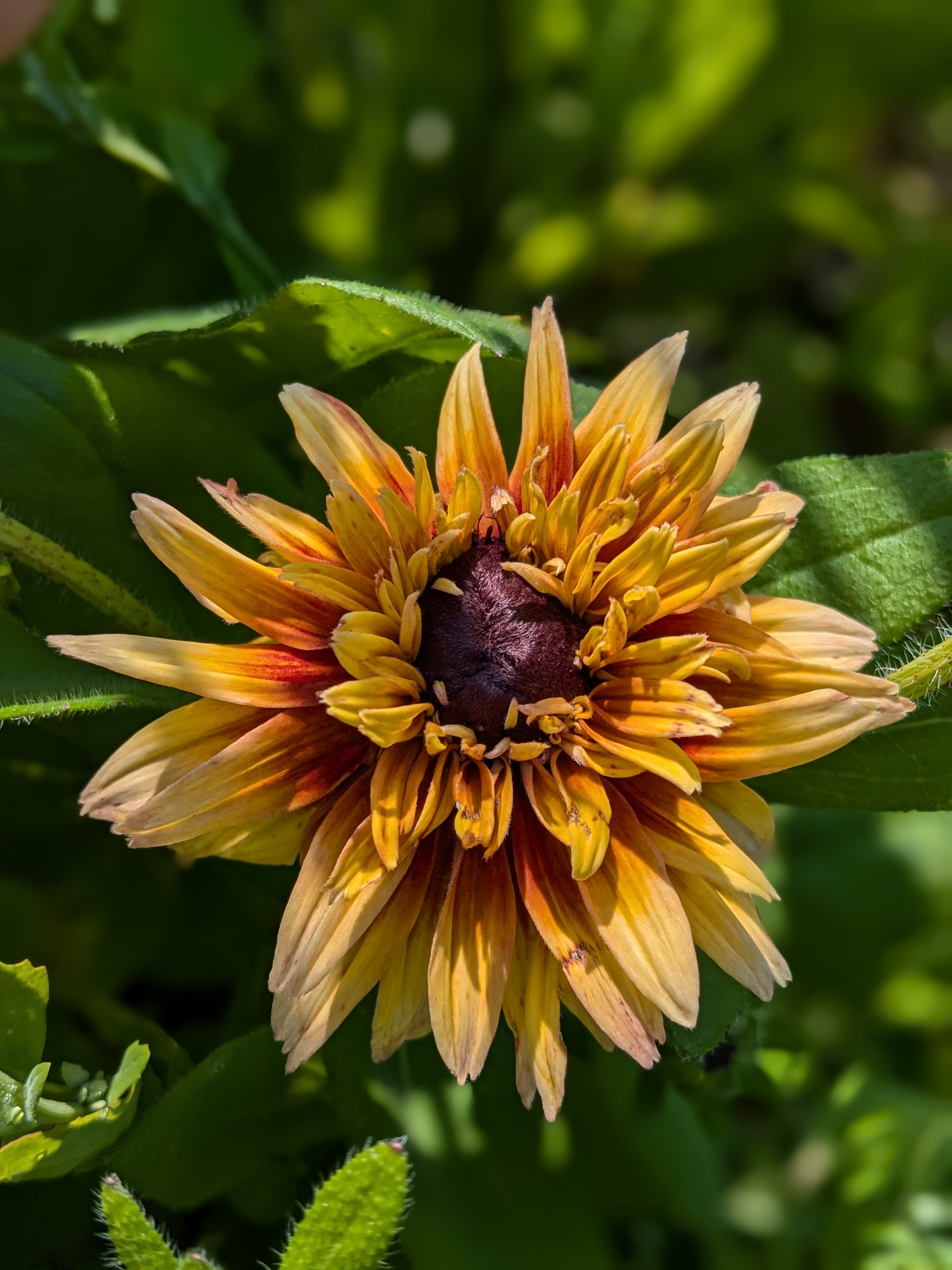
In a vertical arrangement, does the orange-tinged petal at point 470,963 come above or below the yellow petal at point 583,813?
below

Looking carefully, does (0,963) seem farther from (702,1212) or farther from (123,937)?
(702,1212)

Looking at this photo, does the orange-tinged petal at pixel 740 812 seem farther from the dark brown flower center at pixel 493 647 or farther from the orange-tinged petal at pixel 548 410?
the orange-tinged petal at pixel 548 410

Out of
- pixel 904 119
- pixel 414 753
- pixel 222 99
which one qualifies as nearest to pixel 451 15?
pixel 222 99

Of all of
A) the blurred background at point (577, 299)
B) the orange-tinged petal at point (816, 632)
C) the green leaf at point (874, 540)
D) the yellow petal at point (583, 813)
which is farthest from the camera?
the blurred background at point (577, 299)

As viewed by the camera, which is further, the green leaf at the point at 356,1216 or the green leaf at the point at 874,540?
the green leaf at the point at 874,540

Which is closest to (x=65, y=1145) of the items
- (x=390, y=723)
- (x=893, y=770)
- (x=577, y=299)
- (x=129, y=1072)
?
(x=129, y=1072)

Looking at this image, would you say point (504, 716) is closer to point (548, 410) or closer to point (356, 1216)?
point (548, 410)

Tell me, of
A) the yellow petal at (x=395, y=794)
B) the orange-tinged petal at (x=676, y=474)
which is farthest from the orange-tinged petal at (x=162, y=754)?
the orange-tinged petal at (x=676, y=474)
